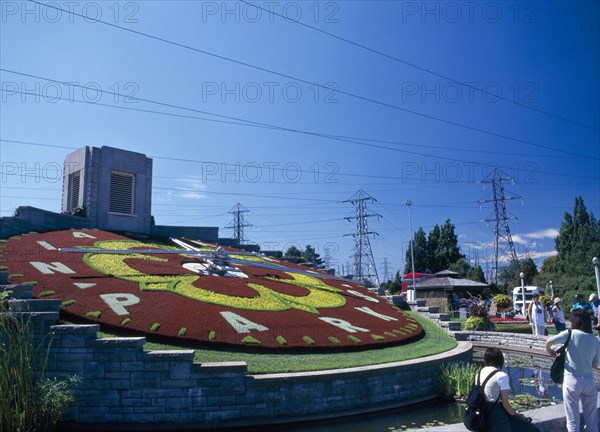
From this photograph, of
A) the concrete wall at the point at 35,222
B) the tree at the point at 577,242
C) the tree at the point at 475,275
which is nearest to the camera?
the concrete wall at the point at 35,222

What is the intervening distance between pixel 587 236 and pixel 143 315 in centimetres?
4987

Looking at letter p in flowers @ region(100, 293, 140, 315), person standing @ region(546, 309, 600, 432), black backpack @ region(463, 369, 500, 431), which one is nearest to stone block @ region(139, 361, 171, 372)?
letter p in flowers @ region(100, 293, 140, 315)

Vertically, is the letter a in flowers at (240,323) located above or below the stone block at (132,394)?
above

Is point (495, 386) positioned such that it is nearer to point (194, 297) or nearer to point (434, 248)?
point (194, 297)

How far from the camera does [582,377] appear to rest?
580cm

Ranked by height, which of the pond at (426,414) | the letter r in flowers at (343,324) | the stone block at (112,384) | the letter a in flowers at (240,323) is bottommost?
the pond at (426,414)

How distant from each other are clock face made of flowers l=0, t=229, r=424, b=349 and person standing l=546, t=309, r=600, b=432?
541 cm

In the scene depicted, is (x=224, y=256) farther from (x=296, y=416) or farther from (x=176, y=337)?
(x=296, y=416)

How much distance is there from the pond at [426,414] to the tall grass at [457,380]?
0.29m

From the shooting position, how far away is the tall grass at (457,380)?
9844 mm

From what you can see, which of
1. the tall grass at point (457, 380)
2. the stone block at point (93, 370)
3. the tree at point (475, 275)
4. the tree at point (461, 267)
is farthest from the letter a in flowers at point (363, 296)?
the tree at point (461, 267)

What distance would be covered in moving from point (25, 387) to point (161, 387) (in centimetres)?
203

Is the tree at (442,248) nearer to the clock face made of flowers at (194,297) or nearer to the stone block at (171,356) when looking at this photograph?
the clock face made of flowers at (194,297)

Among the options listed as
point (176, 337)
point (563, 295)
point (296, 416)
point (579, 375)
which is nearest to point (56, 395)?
point (176, 337)
